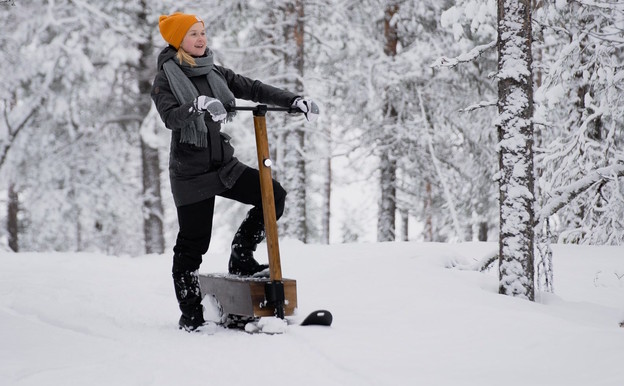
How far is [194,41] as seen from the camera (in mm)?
4566

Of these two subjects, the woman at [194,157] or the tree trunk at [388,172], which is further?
the tree trunk at [388,172]

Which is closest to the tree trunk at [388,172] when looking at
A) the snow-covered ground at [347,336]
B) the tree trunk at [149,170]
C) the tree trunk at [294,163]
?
the tree trunk at [294,163]

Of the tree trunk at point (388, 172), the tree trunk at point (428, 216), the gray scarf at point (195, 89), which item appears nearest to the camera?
the gray scarf at point (195, 89)

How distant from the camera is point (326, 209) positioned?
22.9 metres

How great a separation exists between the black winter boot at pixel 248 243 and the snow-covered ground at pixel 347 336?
0.50m

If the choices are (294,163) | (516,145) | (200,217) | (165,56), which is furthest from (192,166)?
(294,163)

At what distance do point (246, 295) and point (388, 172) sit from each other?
36.9 ft

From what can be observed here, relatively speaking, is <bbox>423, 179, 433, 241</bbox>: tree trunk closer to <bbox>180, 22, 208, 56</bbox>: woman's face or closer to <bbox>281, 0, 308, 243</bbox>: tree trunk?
<bbox>281, 0, 308, 243</bbox>: tree trunk

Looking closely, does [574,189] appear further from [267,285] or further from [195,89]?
[195,89]

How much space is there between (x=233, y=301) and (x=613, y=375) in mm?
2520

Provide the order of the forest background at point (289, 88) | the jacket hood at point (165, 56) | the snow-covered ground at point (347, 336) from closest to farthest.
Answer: the snow-covered ground at point (347, 336) < the jacket hood at point (165, 56) < the forest background at point (289, 88)

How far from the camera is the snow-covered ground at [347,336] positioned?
3061 millimetres

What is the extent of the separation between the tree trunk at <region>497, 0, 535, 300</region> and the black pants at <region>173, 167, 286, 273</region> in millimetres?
2136

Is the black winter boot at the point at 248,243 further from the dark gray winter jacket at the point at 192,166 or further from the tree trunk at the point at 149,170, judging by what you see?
the tree trunk at the point at 149,170
